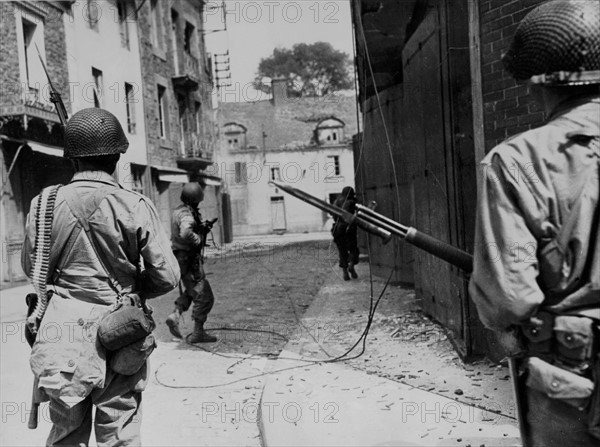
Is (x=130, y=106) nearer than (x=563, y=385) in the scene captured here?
No

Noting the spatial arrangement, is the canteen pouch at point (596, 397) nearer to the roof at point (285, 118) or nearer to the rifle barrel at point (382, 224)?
the rifle barrel at point (382, 224)

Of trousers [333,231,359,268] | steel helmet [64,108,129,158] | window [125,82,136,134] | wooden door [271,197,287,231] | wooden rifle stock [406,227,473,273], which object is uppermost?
window [125,82,136,134]

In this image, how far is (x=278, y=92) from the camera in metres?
45.3

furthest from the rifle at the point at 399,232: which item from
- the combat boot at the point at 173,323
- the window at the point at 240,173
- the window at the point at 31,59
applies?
the window at the point at 240,173

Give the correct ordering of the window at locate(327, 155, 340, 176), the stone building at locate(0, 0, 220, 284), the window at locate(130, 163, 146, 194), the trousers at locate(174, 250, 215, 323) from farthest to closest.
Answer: the window at locate(327, 155, 340, 176)
the window at locate(130, 163, 146, 194)
the stone building at locate(0, 0, 220, 284)
the trousers at locate(174, 250, 215, 323)

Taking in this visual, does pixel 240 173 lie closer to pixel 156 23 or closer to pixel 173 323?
pixel 156 23

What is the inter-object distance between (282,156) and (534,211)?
3897cm

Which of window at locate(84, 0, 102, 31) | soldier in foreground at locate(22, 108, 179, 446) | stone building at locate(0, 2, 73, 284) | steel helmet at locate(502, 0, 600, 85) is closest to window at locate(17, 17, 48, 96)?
stone building at locate(0, 2, 73, 284)

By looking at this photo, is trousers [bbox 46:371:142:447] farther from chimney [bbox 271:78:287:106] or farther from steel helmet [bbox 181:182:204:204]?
chimney [bbox 271:78:287:106]

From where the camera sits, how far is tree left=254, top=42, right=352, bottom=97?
Result: 184 ft

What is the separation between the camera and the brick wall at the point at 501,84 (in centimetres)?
420

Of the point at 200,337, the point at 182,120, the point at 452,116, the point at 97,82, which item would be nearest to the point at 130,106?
the point at 97,82

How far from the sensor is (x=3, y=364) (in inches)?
235

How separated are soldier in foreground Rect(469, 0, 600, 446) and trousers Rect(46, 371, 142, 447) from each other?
6.16 feet
